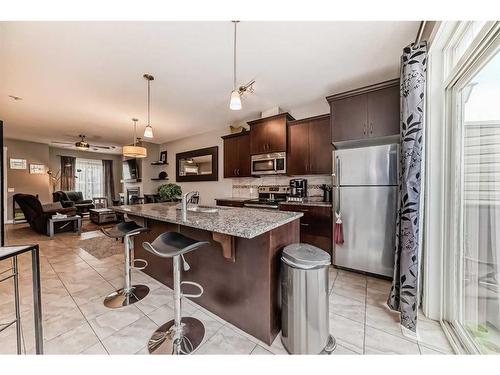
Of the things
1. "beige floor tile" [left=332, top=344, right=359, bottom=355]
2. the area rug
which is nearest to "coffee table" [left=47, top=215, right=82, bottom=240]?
the area rug

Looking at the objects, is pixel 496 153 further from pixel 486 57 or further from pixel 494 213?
pixel 486 57

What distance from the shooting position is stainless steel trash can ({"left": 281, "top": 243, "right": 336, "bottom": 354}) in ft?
4.33

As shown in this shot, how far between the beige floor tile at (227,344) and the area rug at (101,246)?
9.06ft

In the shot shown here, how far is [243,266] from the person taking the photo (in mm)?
1595

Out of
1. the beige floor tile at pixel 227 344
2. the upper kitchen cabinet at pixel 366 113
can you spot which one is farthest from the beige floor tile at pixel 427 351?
the upper kitchen cabinet at pixel 366 113

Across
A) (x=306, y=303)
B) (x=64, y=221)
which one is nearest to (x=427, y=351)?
(x=306, y=303)

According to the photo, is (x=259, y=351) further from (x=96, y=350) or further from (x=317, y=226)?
(x=317, y=226)

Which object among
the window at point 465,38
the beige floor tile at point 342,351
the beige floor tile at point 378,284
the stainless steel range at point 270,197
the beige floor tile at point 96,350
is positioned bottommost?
the beige floor tile at point 96,350

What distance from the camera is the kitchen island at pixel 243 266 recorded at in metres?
1.44

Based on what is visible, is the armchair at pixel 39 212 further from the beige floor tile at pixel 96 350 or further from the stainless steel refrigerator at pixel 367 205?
the stainless steel refrigerator at pixel 367 205

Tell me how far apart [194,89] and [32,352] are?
10.3ft

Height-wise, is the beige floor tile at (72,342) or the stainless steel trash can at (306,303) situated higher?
the stainless steel trash can at (306,303)

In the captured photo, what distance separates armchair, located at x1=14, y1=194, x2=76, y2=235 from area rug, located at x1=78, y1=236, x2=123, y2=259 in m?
1.29

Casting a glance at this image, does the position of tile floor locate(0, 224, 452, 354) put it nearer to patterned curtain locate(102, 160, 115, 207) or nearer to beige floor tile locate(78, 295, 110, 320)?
beige floor tile locate(78, 295, 110, 320)
